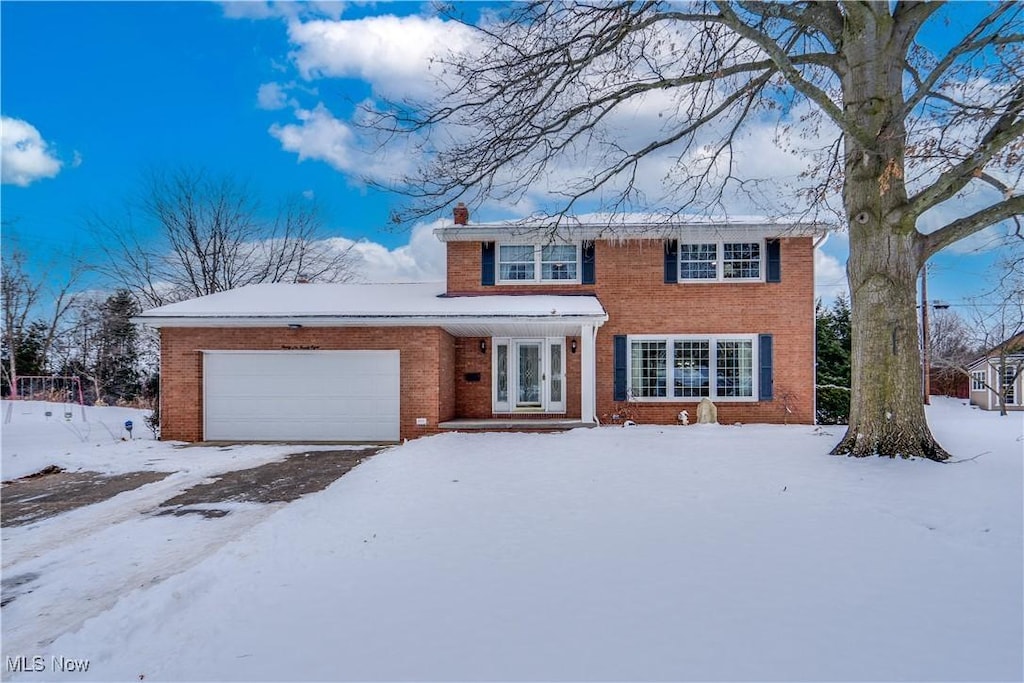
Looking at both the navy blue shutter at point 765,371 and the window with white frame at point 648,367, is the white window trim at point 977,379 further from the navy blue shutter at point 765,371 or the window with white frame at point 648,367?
the window with white frame at point 648,367

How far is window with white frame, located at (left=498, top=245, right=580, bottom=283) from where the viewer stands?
13.4m

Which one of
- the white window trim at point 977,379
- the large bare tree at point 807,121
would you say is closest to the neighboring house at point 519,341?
the large bare tree at point 807,121

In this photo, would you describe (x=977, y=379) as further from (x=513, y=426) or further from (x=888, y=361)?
(x=513, y=426)

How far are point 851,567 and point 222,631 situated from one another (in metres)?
3.88

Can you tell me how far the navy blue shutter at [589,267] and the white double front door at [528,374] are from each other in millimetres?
1631

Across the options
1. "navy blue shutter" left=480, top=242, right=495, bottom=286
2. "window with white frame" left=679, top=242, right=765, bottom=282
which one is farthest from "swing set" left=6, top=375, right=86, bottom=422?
"window with white frame" left=679, top=242, right=765, bottom=282

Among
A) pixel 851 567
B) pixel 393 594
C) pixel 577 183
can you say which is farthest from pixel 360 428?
pixel 851 567

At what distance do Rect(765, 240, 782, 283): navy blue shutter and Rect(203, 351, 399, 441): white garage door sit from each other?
30.2 feet

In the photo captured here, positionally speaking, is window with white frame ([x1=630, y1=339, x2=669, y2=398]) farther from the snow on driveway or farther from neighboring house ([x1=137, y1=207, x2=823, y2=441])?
the snow on driveway

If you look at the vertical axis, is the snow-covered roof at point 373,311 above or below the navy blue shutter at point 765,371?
above

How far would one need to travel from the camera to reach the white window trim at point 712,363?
12820 millimetres

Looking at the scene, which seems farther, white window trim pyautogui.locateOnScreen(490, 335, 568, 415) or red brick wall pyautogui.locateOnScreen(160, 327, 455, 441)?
white window trim pyautogui.locateOnScreen(490, 335, 568, 415)

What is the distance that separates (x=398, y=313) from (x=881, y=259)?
27.6ft

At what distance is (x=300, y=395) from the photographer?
38.0 feet
